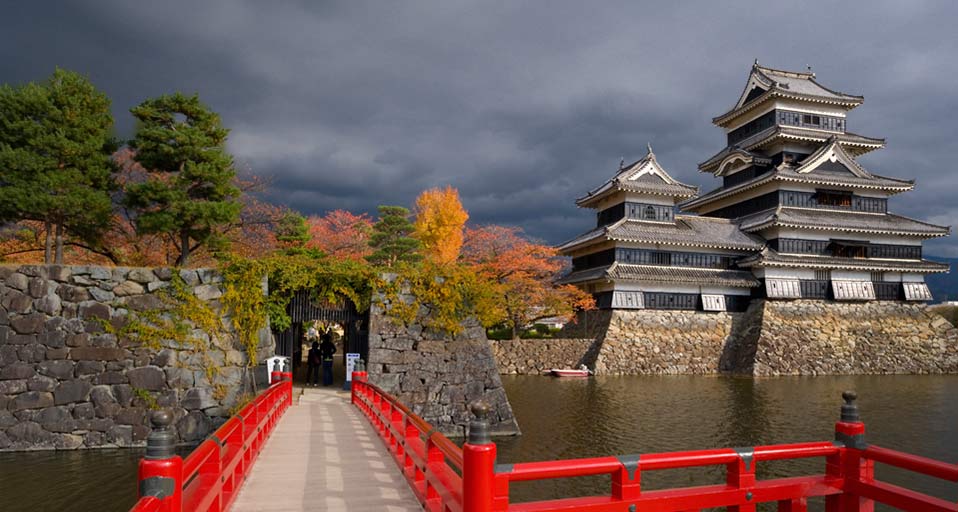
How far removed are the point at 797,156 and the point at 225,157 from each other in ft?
125

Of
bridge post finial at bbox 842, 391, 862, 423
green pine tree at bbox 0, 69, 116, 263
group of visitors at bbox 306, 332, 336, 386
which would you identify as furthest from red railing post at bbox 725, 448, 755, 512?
green pine tree at bbox 0, 69, 116, 263

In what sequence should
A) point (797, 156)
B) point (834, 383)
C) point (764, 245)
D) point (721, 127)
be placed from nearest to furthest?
1. point (834, 383)
2. point (764, 245)
3. point (797, 156)
4. point (721, 127)

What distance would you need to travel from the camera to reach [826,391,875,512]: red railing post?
5656mm

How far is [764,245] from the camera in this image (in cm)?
3684

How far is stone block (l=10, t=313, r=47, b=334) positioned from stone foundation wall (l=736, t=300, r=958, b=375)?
1265 inches

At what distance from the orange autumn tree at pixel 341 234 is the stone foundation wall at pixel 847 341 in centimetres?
2454

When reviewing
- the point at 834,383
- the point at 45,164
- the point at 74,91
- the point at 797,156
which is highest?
the point at 797,156

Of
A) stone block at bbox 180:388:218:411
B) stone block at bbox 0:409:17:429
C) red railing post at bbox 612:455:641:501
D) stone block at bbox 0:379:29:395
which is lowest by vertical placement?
stone block at bbox 0:409:17:429

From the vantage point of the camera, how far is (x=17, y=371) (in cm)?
1431

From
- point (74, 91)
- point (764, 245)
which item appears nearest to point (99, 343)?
point (74, 91)

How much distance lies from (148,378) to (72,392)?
5.84 ft

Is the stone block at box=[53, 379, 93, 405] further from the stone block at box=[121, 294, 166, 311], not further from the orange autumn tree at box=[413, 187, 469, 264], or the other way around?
the orange autumn tree at box=[413, 187, 469, 264]

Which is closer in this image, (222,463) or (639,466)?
(639,466)

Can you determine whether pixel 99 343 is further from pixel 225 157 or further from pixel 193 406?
pixel 225 157
